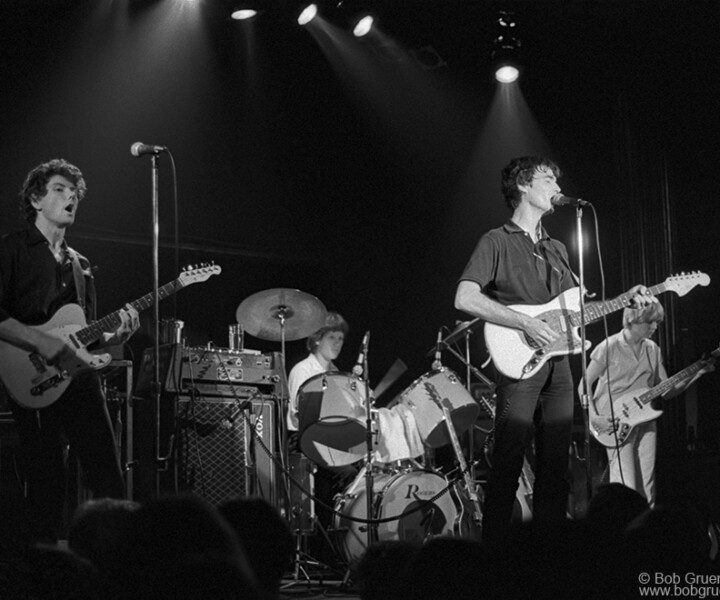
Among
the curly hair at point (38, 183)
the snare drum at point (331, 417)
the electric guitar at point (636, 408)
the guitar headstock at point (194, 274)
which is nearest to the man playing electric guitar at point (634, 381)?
the electric guitar at point (636, 408)

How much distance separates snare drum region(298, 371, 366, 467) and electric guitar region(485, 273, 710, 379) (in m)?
2.01

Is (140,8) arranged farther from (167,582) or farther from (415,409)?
(167,582)

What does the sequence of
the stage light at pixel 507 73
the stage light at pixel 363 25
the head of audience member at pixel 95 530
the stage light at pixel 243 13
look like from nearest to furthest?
1. the head of audience member at pixel 95 530
2. the stage light at pixel 243 13
3. the stage light at pixel 363 25
4. the stage light at pixel 507 73

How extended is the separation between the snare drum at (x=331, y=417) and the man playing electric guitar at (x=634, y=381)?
220cm

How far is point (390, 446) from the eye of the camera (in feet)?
24.9

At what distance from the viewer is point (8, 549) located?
3.38 meters

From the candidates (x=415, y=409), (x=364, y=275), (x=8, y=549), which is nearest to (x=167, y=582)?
(x=8, y=549)

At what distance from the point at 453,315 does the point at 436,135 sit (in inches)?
76.1

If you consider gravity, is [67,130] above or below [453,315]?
above

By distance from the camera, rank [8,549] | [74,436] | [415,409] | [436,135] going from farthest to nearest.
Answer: [436,135] < [415,409] < [74,436] < [8,549]

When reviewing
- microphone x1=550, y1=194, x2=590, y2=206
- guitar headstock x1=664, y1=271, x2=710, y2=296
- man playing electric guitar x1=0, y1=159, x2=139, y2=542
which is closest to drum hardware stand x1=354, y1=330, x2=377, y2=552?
microphone x1=550, y1=194, x2=590, y2=206

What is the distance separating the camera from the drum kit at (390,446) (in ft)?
23.7

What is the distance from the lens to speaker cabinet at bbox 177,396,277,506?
289 inches

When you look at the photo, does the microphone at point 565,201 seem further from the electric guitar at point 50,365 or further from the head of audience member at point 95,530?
the head of audience member at point 95,530
